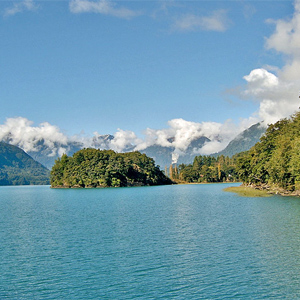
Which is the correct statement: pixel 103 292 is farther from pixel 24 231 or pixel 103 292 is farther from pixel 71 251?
pixel 24 231

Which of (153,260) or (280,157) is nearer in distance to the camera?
(153,260)

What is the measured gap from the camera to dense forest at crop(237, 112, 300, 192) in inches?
2916

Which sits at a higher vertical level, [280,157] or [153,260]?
[280,157]

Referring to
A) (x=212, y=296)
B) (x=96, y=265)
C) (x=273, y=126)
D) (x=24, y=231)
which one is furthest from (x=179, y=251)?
(x=273, y=126)

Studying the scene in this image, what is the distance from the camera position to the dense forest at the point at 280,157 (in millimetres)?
74062

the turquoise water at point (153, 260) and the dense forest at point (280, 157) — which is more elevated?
the dense forest at point (280, 157)

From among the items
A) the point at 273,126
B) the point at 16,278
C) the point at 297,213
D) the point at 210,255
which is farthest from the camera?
the point at 273,126

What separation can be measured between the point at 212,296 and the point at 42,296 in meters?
10.0

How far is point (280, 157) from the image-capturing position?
80375 mm

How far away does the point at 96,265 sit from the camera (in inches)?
986

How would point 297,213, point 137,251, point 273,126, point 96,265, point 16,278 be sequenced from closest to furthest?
1. point 16,278
2. point 96,265
3. point 137,251
4. point 297,213
5. point 273,126

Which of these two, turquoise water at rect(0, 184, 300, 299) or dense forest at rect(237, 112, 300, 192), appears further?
dense forest at rect(237, 112, 300, 192)

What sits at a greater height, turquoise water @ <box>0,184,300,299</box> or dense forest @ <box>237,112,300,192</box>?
dense forest @ <box>237,112,300,192</box>

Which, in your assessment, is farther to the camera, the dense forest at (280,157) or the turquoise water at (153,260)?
the dense forest at (280,157)
